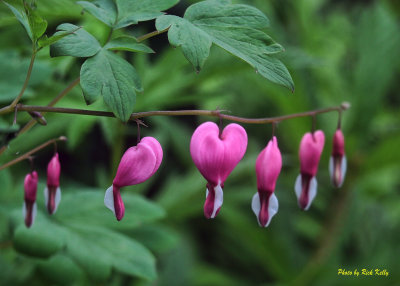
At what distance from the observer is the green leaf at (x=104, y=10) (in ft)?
2.12

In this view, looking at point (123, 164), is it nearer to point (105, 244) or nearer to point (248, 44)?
point (248, 44)

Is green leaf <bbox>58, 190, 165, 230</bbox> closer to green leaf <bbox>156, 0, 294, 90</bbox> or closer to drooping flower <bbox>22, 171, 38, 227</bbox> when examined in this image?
drooping flower <bbox>22, 171, 38, 227</bbox>

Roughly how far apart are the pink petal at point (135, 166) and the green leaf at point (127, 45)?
0.11m

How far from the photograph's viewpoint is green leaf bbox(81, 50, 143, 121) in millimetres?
551

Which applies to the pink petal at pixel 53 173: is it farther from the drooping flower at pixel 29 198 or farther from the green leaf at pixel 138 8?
the green leaf at pixel 138 8

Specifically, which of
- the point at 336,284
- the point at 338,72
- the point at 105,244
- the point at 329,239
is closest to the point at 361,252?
the point at 329,239

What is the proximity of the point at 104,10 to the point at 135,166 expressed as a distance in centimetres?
21

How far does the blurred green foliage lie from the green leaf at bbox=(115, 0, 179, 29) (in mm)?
334

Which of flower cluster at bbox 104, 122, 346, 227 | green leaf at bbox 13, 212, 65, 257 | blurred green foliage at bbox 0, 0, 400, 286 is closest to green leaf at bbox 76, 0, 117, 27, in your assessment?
flower cluster at bbox 104, 122, 346, 227

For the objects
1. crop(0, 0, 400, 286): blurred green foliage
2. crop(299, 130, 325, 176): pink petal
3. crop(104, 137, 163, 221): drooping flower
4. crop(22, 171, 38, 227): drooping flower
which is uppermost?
crop(104, 137, 163, 221): drooping flower

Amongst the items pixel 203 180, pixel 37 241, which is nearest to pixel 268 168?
pixel 37 241

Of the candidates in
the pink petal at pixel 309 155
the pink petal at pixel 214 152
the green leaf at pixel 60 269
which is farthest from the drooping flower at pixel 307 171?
the green leaf at pixel 60 269

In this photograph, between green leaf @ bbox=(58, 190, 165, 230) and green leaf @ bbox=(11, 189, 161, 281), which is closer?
green leaf @ bbox=(11, 189, 161, 281)

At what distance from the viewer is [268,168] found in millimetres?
667
